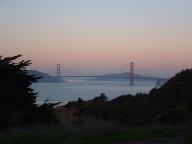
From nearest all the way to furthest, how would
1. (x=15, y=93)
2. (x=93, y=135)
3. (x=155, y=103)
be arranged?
1. (x=93, y=135)
2. (x=15, y=93)
3. (x=155, y=103)

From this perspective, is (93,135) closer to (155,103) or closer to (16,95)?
(16,95)

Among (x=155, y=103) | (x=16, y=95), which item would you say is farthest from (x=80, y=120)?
(x=155, y=103)

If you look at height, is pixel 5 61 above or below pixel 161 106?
above

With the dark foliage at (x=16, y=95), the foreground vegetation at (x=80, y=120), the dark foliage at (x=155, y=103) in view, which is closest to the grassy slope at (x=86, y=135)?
the foreground vegetation at (x=80, y=120)

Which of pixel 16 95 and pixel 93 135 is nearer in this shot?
pixel 93 135

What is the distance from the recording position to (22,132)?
48.2 feet

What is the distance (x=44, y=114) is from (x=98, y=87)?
6428 cm

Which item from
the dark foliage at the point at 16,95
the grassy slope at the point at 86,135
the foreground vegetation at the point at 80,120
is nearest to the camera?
the grassy slope at the point at 86,135

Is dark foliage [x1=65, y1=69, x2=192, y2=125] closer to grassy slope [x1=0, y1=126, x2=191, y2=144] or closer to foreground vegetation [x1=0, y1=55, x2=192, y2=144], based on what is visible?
foreground vegetation [x1=0, y1=55, x2=192, y2=144]

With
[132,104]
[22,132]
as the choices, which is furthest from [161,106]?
[22,132]

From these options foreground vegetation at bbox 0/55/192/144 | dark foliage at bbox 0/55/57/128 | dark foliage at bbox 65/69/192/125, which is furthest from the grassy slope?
dark foliage at bbox 65/69/192/125

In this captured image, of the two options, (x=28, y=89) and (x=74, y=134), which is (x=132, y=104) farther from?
(x=74, y=134)

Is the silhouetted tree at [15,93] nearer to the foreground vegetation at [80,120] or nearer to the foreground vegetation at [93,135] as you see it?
the foreground vegetation at [80,120]

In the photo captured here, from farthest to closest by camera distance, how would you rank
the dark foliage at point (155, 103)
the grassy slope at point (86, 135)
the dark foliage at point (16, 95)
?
1. the dark foliage at point (155, 103)
2. the dark foliage at point (16, 95)
3. the grassy slope at point (86, 135)
